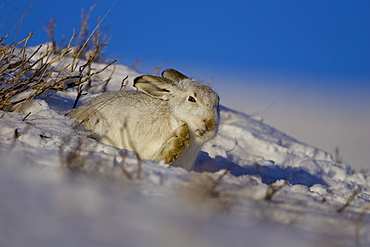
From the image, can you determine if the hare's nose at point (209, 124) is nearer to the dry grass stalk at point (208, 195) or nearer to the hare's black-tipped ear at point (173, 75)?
the hare's black-tipped ear at point (173, 75)

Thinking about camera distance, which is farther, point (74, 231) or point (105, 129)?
point (105, 129)

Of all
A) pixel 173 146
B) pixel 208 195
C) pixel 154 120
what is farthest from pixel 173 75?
pixel 208 195

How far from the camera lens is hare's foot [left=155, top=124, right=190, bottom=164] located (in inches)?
183

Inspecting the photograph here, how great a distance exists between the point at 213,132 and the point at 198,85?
31.6 inches

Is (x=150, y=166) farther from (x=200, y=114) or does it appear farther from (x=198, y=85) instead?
(x=198, y=85)

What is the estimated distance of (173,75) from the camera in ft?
20.1

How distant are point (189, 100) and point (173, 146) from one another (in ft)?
3.17

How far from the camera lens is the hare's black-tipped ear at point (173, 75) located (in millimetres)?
6083

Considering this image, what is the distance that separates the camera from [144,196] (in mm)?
2525

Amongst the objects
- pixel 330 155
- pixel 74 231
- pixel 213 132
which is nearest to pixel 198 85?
pixel 213 132

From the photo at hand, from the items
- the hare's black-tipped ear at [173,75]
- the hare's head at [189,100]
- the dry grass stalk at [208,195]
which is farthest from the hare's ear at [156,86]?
the dry grass stalk at [208,195]

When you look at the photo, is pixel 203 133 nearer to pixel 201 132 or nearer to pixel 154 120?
pixel 201 132

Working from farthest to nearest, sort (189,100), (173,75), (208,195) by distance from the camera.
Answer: (173,75) < (189,100) < (208,195)

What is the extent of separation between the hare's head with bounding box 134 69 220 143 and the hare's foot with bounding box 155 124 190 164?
0.38 metres
